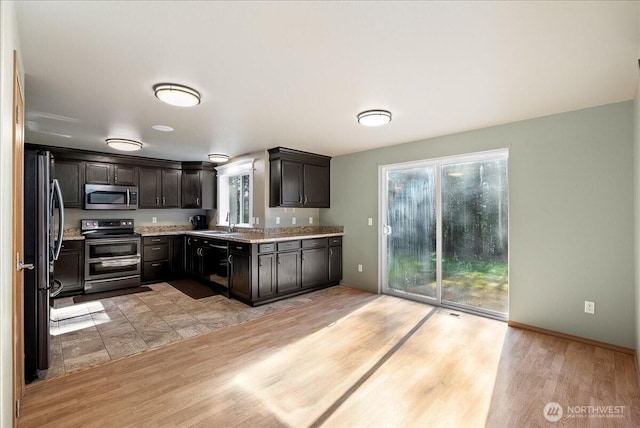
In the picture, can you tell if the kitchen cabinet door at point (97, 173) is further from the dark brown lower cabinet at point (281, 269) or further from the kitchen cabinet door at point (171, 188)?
the dark brown lower cabinet at point (281, 269)

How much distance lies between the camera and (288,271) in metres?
4.46

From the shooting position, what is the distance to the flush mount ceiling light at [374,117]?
2980 millimetres

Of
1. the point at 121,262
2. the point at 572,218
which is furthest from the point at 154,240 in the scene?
the point at 572,218

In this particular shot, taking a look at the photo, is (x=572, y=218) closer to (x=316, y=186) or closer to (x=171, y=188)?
(x=316, y=186)

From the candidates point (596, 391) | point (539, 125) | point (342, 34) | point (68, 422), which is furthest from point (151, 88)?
point (596, 391)

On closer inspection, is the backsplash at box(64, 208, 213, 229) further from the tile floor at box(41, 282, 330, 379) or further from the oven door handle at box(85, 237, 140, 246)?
the tile floor at box(41, 282, 330, 379)

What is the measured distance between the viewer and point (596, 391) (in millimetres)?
2172

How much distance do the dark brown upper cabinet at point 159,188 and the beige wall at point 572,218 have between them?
526 centimetres

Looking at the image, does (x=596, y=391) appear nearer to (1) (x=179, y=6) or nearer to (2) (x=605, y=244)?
(2) (x=605, y=244)

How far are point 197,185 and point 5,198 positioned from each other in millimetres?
5033

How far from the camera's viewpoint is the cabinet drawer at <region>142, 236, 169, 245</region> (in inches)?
215

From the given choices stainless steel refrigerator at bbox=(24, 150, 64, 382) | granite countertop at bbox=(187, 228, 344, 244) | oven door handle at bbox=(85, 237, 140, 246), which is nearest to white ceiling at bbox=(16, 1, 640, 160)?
stainless steel refrigerator at bbox=(24, 150, 64, 382)

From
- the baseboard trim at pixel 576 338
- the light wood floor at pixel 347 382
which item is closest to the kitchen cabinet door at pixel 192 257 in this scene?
the light wood floor at pixel 347 382

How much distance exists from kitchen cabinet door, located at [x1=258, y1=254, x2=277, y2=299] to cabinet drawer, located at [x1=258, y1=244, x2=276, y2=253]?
64mm
